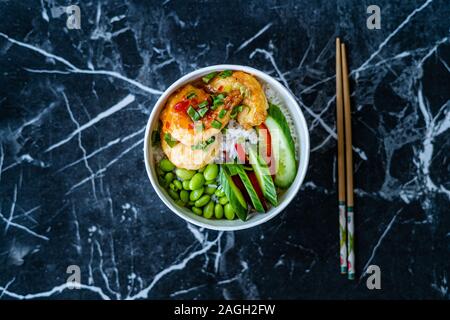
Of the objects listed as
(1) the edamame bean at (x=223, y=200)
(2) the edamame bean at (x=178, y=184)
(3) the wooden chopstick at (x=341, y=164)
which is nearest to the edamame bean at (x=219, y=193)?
(1) the edamame bean at (x=223, y=200)

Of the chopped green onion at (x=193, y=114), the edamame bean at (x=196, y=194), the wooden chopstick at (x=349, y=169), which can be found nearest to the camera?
the chopped green onion at (x=193, y=114)

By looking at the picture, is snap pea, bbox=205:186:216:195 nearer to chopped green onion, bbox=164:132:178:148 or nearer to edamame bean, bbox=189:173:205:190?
edamame bean, bbox=189:173:205:190

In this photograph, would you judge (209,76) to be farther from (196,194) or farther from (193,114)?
(196,194)

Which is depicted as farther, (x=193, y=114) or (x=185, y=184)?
(x=185, y=184)

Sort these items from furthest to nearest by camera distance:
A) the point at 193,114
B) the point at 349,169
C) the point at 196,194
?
the point at 349,169
the point at 196,194
the point at 193,114

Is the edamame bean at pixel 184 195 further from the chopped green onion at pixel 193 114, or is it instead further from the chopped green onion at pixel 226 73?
the chopped green onion at pixel 226 73

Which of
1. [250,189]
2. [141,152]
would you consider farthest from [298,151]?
[141,152]
